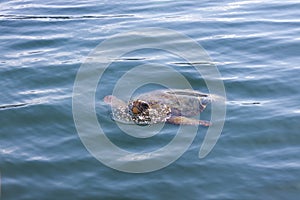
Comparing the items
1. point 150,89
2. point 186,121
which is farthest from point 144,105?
point 150,89

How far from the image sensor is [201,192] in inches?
266

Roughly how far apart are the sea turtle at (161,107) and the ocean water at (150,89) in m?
0.19

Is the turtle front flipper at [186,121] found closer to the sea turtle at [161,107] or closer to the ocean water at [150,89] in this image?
the sea turtle at [161,107]

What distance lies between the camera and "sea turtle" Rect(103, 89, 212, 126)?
8.61m

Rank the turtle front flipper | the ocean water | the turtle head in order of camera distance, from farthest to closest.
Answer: the turtle head → the turtle front flipper → the ocean water

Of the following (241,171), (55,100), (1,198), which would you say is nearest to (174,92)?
(55,100)

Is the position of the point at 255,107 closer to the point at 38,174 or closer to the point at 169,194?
the point at 169,194

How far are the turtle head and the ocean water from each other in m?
0.39

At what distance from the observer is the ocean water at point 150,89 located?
6945mm

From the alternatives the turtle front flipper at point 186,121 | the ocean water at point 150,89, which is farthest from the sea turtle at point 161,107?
the ocean water at point 150,89

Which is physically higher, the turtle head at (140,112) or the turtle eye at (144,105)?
the turtle eye at (144,105)

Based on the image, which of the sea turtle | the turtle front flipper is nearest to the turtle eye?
the sea turtle

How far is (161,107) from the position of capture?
8.83 meters

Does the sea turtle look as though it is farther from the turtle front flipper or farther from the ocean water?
the ocean water
